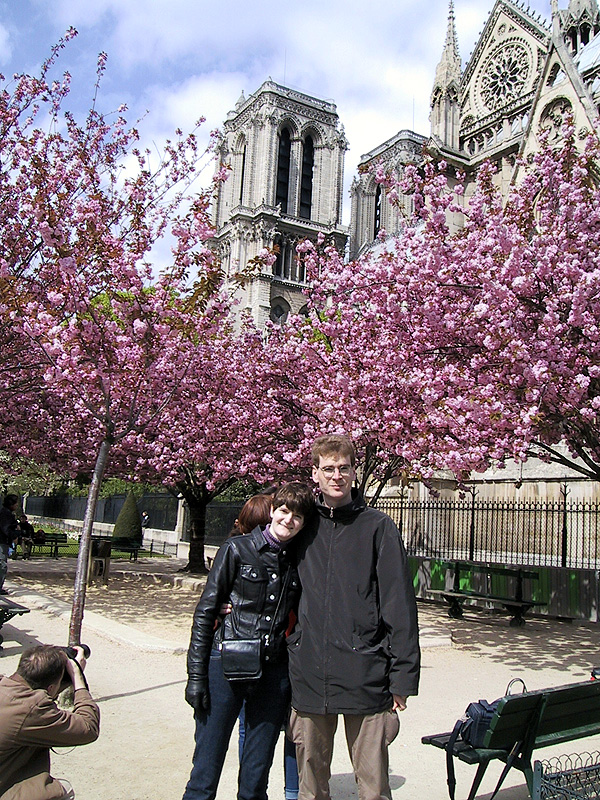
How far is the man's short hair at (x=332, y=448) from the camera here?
369 centimetres

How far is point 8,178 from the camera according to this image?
12547 millimetres

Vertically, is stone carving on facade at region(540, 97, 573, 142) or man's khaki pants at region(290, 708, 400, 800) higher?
stone carving on facade at region(540, 97, 573, 142)

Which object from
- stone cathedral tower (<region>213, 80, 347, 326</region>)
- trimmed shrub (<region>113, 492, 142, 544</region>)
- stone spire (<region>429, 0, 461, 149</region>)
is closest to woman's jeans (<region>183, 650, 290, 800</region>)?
trimmed shrub (<region>113, 492, 142, 544</region>)

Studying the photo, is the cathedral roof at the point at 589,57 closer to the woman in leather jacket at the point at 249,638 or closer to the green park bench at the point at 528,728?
the green park bench at the point at 528,728

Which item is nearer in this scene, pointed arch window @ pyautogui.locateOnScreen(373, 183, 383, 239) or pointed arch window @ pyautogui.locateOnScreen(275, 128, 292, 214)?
pointed arch window @ pyautogui.locateOnScreen(275, 128, 292, 214)

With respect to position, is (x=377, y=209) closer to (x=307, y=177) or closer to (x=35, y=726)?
(x=307, y=177)

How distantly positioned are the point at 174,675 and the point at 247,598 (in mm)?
4923

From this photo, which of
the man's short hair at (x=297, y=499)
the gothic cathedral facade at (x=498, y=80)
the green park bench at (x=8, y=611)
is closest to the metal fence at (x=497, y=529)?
the green park bench at (x=8, y=611)

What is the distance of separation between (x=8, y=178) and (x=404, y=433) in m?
7.79

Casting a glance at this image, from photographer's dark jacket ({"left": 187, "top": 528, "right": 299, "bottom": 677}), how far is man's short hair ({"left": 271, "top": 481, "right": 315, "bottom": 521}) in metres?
0.23

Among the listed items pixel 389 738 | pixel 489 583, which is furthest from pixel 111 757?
pixel 489 583

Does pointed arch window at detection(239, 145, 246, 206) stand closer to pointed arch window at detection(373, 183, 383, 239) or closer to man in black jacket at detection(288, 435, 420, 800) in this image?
pointed arch window at detection(373, 183, 383, 239)

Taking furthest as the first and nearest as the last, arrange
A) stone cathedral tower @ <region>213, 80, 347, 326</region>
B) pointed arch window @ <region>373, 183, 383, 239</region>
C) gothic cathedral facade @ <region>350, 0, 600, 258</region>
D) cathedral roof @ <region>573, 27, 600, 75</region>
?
pointed arch window @ <region>373, 183, 383, 239</region> < stone cathedral tower @ <region>213, 80, 347, 326</region> < gothic cathedral facade @ <region>350, 0, 600, 258</region> < cathedral roof @ <region>573, 27, 600, 75</region>

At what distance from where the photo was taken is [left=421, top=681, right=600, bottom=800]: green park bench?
4410 millimetres
